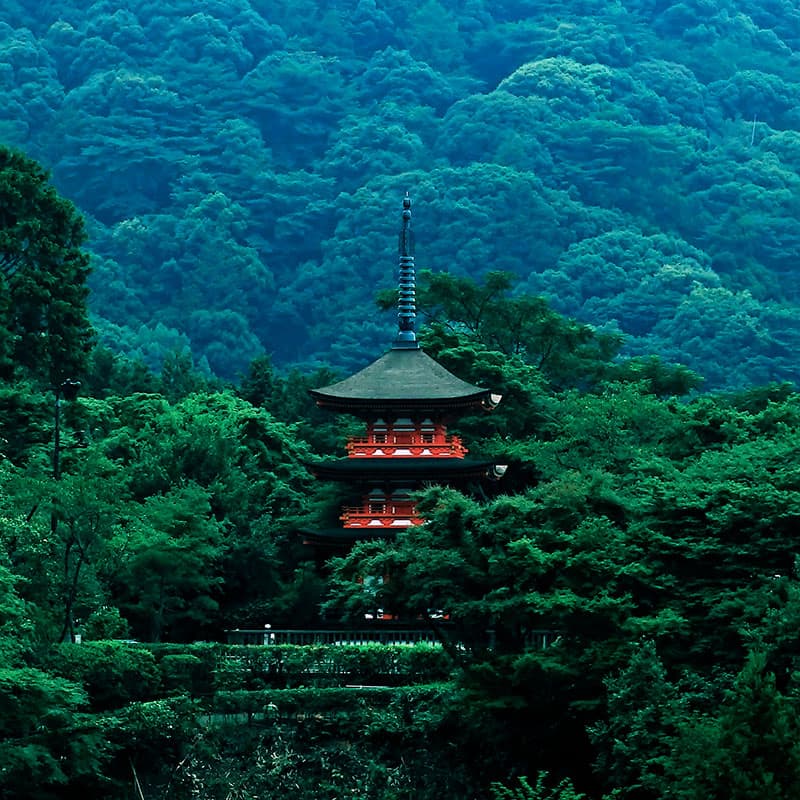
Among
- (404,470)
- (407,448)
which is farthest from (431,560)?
(407,448)

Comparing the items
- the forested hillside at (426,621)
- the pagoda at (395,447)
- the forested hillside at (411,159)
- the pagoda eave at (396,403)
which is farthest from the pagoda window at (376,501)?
the forested hillside at (411,159)

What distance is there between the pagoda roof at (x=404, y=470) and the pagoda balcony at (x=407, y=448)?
536mm

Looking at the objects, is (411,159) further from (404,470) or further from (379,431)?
(404,470)

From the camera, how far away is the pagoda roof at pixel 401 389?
47.5 metres

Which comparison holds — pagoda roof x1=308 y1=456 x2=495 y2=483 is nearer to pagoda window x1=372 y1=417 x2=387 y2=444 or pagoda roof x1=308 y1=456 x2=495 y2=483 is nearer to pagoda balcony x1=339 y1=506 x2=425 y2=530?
pagoda balcony x1=339 y1=506 x2=425 y2=530

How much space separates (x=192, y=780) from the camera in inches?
1502

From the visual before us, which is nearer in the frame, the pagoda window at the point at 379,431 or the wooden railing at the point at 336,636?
the wooden railing at the point at 336,636

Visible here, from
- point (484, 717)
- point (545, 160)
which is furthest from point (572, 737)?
point (545, 160)

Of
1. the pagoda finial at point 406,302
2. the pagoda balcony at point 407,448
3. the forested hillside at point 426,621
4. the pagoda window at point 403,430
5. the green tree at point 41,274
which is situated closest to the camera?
the forested hillside at point 426,621

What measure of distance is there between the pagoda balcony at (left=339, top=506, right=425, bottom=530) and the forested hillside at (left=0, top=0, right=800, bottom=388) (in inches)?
2161

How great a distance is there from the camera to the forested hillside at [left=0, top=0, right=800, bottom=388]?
374ft

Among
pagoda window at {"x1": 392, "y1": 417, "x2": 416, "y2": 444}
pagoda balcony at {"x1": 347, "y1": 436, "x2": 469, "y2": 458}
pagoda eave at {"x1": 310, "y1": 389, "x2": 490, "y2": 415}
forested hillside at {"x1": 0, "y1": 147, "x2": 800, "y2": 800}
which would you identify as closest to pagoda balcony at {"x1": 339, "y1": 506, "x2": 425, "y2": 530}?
forested hillside at {"x1": 0, "y1": 147, "x2": 800, "y2": 800}

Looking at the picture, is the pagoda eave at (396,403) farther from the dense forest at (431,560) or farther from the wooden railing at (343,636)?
the wooden railing at (343,636)

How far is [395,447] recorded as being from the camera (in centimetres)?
4809
